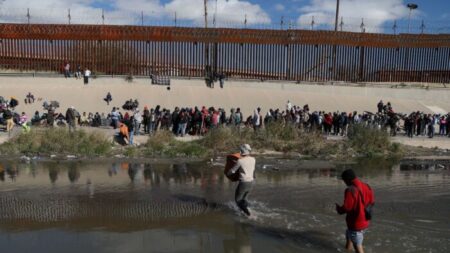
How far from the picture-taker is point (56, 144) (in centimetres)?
1873

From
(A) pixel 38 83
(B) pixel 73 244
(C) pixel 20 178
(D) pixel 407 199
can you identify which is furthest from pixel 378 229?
→ (A) pixel 38 83

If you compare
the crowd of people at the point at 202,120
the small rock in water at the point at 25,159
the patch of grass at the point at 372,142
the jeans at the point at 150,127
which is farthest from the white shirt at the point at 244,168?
the jeans at the point at 150,127

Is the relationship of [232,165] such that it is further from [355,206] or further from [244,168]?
[355,206]

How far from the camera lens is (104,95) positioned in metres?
28.9

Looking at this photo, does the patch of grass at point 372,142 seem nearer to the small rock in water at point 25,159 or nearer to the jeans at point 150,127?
the jeans at point 150,127

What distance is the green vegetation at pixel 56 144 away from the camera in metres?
18.5

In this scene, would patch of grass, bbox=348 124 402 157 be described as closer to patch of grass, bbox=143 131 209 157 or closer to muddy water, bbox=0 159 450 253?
muddy water, bbox=0 159 450 253

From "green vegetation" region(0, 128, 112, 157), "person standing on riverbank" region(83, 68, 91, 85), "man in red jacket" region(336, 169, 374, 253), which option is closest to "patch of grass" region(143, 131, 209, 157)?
"green vegetation" region(0, 128, 112, 157)

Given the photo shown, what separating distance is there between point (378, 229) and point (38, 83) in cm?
2520

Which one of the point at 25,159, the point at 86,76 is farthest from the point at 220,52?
the point at 25,159

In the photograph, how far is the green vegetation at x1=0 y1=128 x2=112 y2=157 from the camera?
728 inches

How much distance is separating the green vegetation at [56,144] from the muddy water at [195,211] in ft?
6.96

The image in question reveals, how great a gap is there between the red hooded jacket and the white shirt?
2.95 m

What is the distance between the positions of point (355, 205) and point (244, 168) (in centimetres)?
309
